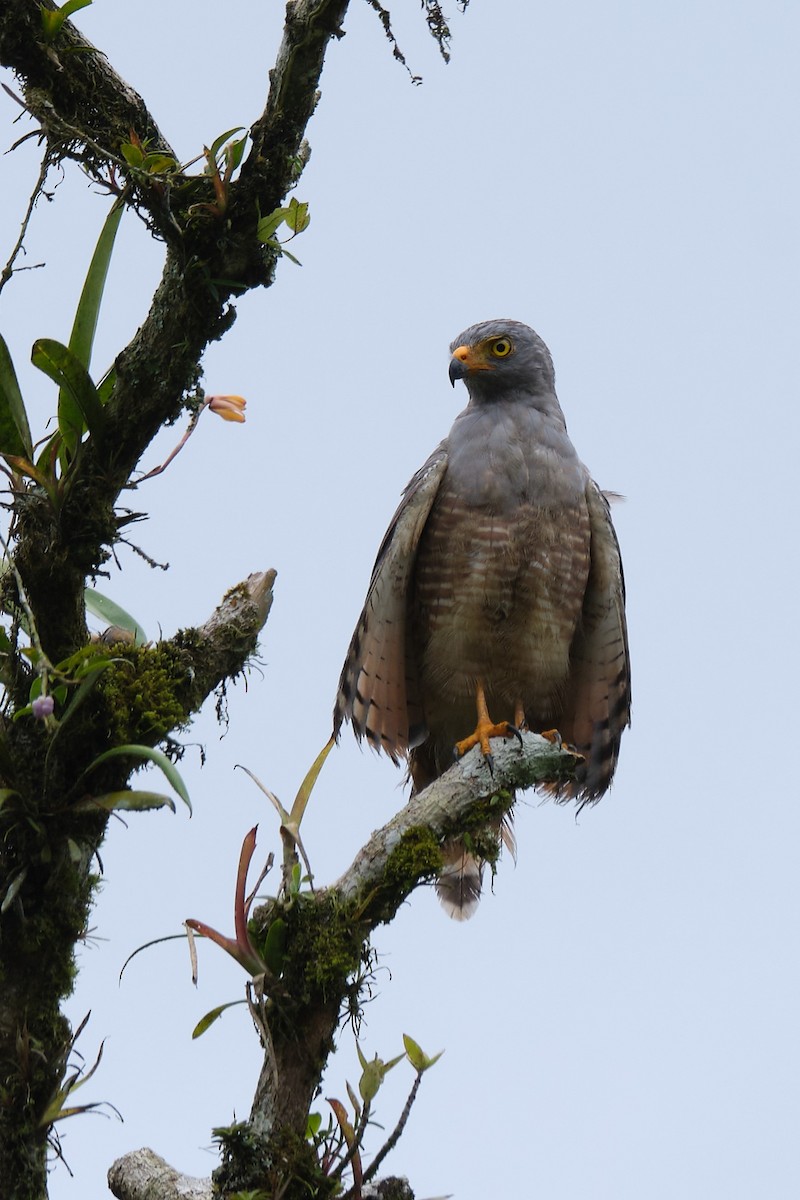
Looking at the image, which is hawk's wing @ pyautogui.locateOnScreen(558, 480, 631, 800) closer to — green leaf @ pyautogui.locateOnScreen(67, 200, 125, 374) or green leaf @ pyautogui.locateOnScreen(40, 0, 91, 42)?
green leaf @ pyautogui.locateOnScreen(67, 200, 125, 374)

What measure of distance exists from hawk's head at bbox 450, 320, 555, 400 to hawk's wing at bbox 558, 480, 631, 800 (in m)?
0.65

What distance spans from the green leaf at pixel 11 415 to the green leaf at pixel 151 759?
101 centimetres

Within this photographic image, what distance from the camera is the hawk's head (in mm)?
6285

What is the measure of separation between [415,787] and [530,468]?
5.38 feet

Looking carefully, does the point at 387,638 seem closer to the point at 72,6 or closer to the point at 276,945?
the point at 276,945

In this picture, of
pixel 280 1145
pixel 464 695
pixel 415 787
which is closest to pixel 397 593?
pixel 464 695

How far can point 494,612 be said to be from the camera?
5.74 m

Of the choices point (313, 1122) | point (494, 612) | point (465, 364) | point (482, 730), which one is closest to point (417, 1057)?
point (313, 1122)

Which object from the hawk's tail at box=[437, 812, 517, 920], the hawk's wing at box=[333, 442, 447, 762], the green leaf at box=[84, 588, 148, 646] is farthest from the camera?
the hawk's wing at box=[333, 442, 447, 762]

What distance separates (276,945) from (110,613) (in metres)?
1.37

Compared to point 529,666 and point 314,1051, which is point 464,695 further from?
point 314,1051

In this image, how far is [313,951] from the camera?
3830 millimetres

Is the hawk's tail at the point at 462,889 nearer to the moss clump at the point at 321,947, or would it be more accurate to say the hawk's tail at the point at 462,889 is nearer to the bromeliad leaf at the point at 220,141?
the moss clump at the point at 321,947

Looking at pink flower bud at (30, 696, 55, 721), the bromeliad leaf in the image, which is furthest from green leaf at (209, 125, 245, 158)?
pink flower bud at (30, 696, 55, 721)
